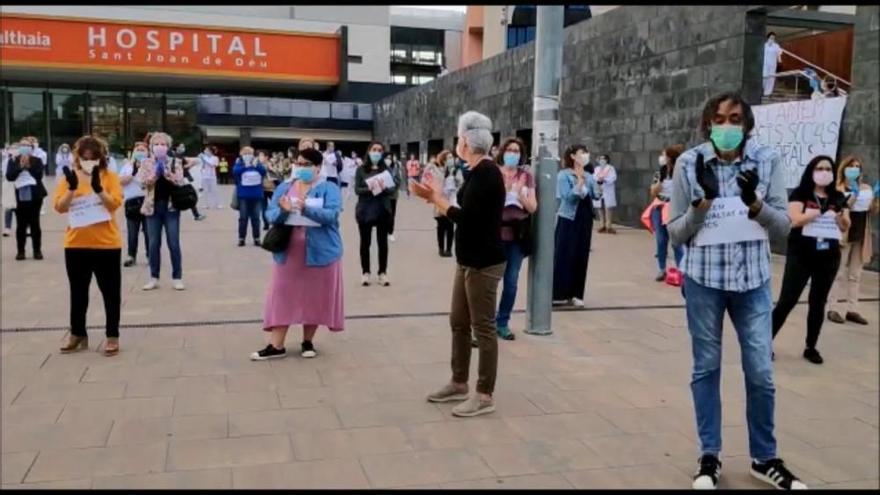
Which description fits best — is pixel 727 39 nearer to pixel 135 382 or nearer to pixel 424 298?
pixel 424 298

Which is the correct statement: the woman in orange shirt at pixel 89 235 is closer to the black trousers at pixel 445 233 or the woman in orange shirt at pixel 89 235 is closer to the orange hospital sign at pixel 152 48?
the black trousers at pixel 445 233

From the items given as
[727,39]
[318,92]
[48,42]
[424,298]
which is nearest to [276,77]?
[318,92]

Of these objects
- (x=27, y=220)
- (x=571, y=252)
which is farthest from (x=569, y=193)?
(x=27, y=220)

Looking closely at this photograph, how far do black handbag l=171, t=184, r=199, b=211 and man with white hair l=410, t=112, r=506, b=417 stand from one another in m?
4.56

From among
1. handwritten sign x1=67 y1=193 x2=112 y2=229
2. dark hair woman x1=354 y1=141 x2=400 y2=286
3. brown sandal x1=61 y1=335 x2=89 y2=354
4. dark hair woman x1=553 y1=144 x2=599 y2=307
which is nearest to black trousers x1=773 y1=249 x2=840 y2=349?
dark hair woman x1=553 y1=144 x2=599 y2=307

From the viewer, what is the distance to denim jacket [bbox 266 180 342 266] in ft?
18.9

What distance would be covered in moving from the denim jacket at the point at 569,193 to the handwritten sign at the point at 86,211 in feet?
14.0

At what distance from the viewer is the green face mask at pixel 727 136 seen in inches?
133

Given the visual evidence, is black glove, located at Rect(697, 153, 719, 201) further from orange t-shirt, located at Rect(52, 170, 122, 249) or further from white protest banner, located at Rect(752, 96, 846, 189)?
white protest banner, located at Rect(752, 96, 846, 189)

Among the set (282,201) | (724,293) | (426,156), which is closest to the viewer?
(724,293)

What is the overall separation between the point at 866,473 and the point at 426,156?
2965cm

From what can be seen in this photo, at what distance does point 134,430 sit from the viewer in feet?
14.1

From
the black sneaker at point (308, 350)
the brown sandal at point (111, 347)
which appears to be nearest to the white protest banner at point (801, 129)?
the black sneaker at point (308, 350)

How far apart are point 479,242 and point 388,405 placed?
1.16 m
